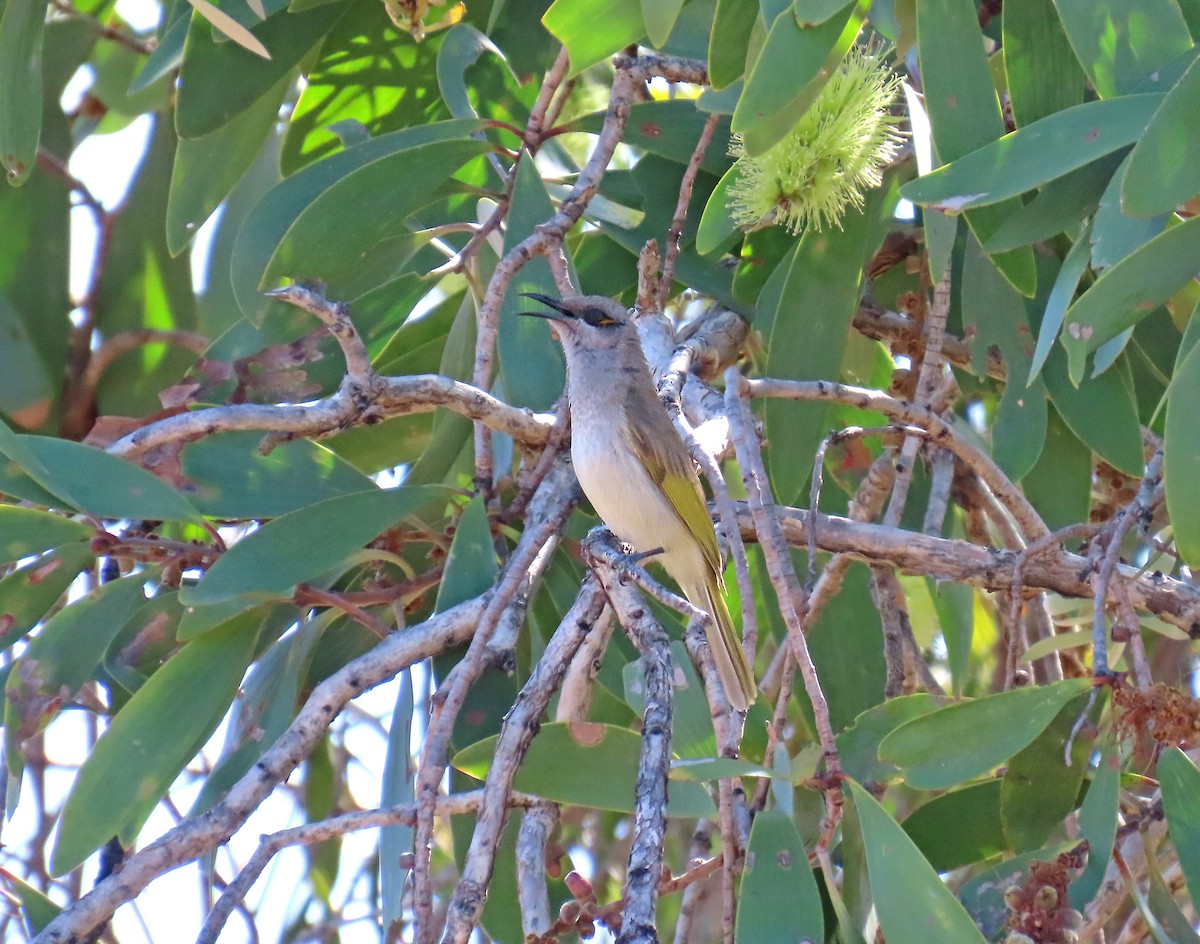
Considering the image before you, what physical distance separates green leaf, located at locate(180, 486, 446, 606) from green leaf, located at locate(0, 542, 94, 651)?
394 millimetres

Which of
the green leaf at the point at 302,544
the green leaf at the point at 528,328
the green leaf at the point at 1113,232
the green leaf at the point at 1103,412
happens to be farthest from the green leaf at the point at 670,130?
the green leaf at the point at 1113,232

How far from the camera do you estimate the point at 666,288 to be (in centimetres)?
362

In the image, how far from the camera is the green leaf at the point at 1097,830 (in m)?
2.41

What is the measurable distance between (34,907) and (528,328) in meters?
2.03

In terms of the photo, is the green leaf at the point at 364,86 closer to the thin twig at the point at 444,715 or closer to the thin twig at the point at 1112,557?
the thin twig at the point at 444,715

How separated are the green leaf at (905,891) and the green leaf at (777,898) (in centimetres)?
→ 16

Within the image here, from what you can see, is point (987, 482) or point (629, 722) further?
point (629, 722)

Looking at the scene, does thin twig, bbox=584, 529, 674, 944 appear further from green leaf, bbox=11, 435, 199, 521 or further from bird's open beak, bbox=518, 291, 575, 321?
bird's open beak, bbox=518, 291, 575, 321

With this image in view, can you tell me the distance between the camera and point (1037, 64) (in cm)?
268

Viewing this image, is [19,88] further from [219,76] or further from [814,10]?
[814,10]

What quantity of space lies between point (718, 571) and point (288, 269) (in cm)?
150

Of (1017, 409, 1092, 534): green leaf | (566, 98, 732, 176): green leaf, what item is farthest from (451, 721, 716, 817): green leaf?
(566, 98, 732, 176): green leaf

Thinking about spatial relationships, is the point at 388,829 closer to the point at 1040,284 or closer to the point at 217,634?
the point at 217,634

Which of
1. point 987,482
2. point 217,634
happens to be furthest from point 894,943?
point 217,634
